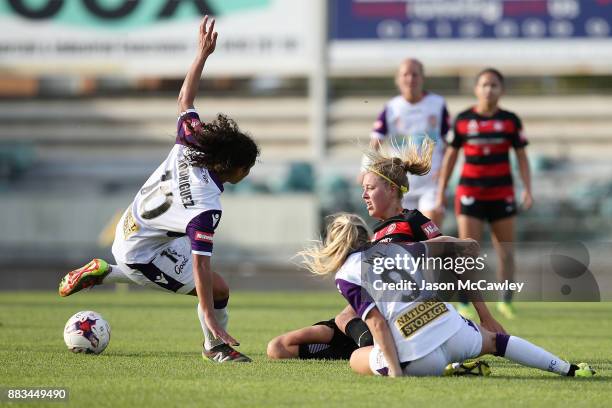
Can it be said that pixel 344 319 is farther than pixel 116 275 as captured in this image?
No

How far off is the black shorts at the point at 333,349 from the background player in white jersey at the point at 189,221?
476 millimetres

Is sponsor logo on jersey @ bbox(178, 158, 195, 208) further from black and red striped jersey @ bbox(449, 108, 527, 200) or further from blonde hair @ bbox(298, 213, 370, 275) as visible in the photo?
black and red striped jersey @ bbox(449, 108, 527, 200)

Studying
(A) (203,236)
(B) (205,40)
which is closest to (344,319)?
(A) (203,236)

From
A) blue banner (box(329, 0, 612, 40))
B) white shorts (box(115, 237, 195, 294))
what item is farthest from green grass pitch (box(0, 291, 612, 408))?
blue banner (box(329, 0, 612, 40))

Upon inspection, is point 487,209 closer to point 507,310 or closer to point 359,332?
point 507,310

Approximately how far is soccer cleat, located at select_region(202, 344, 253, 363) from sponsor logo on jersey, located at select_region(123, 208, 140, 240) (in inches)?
40.5

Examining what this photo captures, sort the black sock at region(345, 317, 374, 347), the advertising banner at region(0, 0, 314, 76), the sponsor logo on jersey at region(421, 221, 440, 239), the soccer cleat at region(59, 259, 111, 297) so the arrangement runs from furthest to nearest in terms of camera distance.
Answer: the advertising banner at region(0, 0, 314, 76) → the soccer cleat at region(59, 259, 111, 297) → the black sock at region(345, 317, 374, 347) → the sponsor logo on jersey at region(421, 221, 440, 239)

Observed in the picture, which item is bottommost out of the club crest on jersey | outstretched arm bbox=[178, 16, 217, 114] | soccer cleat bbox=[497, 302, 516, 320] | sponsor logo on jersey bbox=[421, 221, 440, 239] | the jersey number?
soccer cleat bbox=[497, 302, 516, 320]

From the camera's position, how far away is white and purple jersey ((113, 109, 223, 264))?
7344mm

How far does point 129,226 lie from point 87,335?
2.62 feet

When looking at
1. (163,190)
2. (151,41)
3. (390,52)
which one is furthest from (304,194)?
(163,190)

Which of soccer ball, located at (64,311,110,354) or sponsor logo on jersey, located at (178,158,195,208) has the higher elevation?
sponsor logo on jersey, located at (178,158,195,208)

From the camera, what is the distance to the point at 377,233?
6855 millimetres

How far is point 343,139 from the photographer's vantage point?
2481cm
